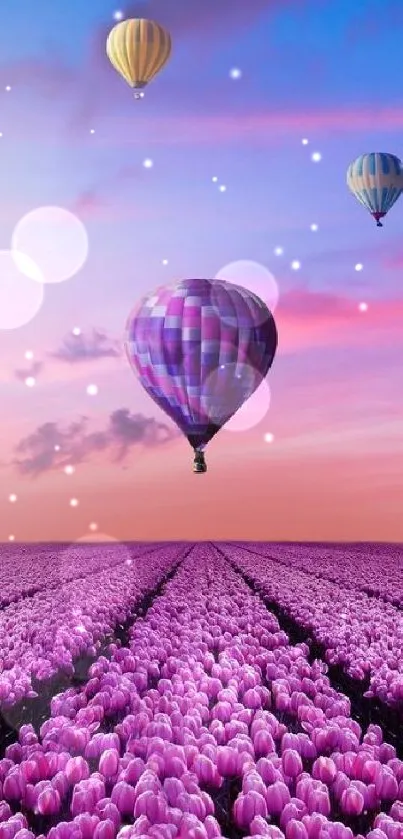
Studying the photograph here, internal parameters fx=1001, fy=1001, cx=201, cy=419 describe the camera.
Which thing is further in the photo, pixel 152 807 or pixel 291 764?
pixel 291 764

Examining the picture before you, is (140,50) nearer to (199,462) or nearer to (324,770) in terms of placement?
(199,462)

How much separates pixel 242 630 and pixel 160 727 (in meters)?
5.66

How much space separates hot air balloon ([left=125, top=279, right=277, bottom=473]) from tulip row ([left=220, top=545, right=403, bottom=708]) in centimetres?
758

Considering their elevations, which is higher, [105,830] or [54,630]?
[54,630]

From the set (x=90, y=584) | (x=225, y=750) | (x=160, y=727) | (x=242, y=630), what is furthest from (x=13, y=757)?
(x=90, y=584)

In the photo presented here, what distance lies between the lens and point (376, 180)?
40.5 meters

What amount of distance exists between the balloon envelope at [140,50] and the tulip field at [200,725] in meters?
22.2

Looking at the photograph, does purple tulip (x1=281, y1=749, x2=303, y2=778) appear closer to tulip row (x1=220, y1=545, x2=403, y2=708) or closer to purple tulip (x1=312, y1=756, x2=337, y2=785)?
purple tulip (x1=312, y1=756, x2=337, y2=785)

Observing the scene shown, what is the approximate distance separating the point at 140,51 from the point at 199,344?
1173 centimetres

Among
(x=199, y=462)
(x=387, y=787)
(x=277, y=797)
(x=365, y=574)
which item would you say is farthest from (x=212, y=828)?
(x=199, y=462)

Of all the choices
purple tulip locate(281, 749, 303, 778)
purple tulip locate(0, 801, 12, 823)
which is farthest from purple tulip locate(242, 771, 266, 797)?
purple tulip locate(0, 801, 12, 823)

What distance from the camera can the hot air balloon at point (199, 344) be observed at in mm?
26688

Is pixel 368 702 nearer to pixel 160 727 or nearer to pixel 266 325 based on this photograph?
pixel 160 727

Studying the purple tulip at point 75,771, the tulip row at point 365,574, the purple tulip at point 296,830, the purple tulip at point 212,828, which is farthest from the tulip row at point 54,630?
the tulip row at point 365,574
